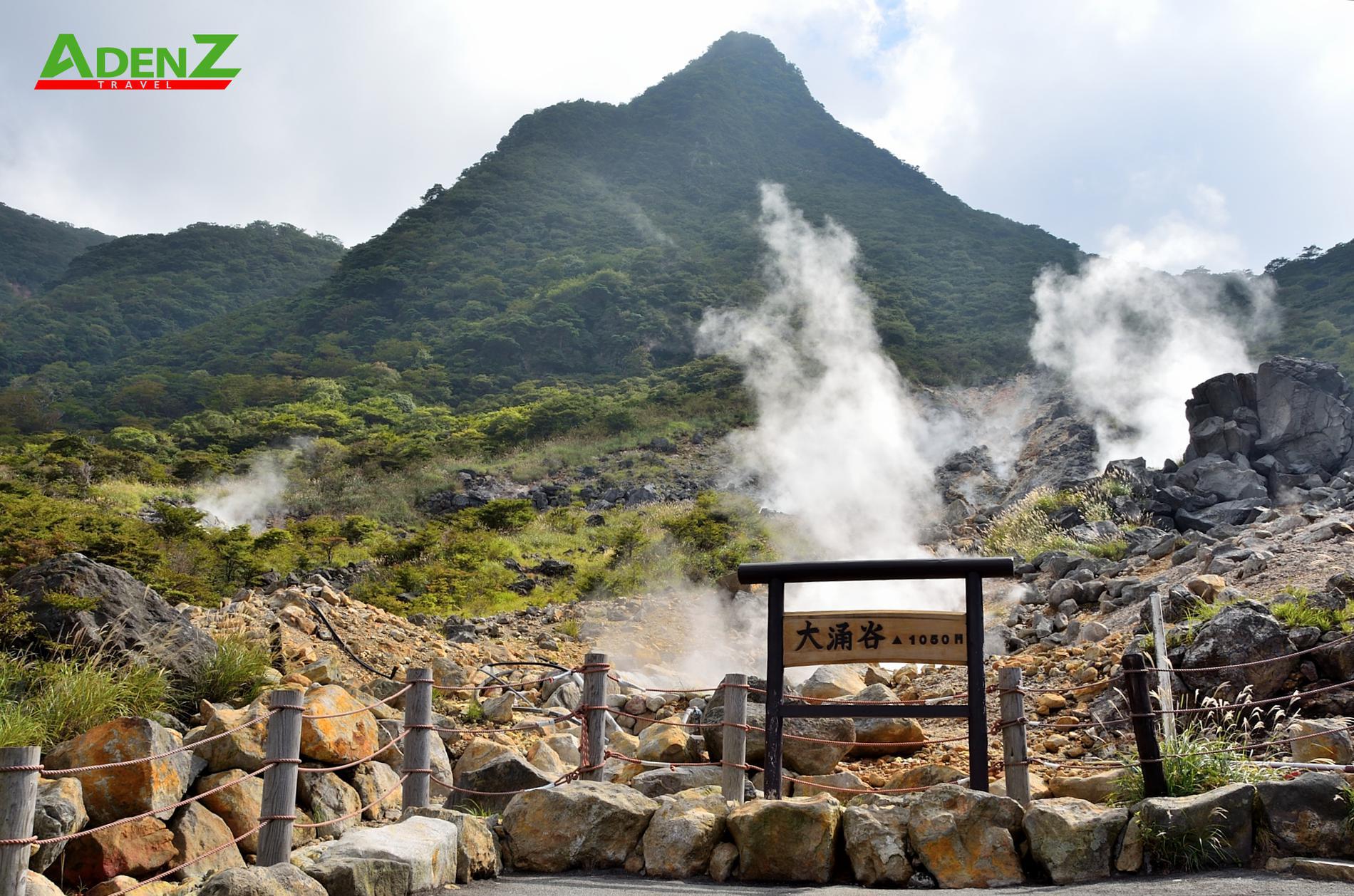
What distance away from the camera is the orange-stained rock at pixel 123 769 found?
525 cm

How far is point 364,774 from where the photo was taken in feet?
22.5

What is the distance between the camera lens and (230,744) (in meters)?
6.06

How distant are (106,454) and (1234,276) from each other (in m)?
56.8

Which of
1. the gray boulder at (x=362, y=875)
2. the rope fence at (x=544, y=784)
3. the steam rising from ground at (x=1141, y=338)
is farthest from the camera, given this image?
the steam rising from ground at (x=1141, y=338)

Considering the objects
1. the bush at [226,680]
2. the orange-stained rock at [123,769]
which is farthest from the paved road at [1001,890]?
the bush at [226,680]

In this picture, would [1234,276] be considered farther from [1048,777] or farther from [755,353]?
[1048,777]

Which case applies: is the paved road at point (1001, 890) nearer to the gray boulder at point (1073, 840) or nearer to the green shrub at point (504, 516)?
the gray boulder at point (1073, 840)

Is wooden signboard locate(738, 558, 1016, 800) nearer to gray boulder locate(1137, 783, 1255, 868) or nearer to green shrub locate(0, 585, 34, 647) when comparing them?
gray boulder locate(1137, 783, 1255, 868)

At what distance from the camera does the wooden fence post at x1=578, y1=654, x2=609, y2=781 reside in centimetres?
664

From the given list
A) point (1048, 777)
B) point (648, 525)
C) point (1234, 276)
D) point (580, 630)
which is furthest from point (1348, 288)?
point (1048, 777)

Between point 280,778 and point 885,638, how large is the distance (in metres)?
3.54

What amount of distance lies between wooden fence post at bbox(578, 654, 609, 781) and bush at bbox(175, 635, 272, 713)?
2.89 meters

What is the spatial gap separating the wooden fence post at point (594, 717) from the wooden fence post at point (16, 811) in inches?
137

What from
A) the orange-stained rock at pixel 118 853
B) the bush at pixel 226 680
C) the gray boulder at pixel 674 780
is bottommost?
the orange-stained rock at pixel 118 853
